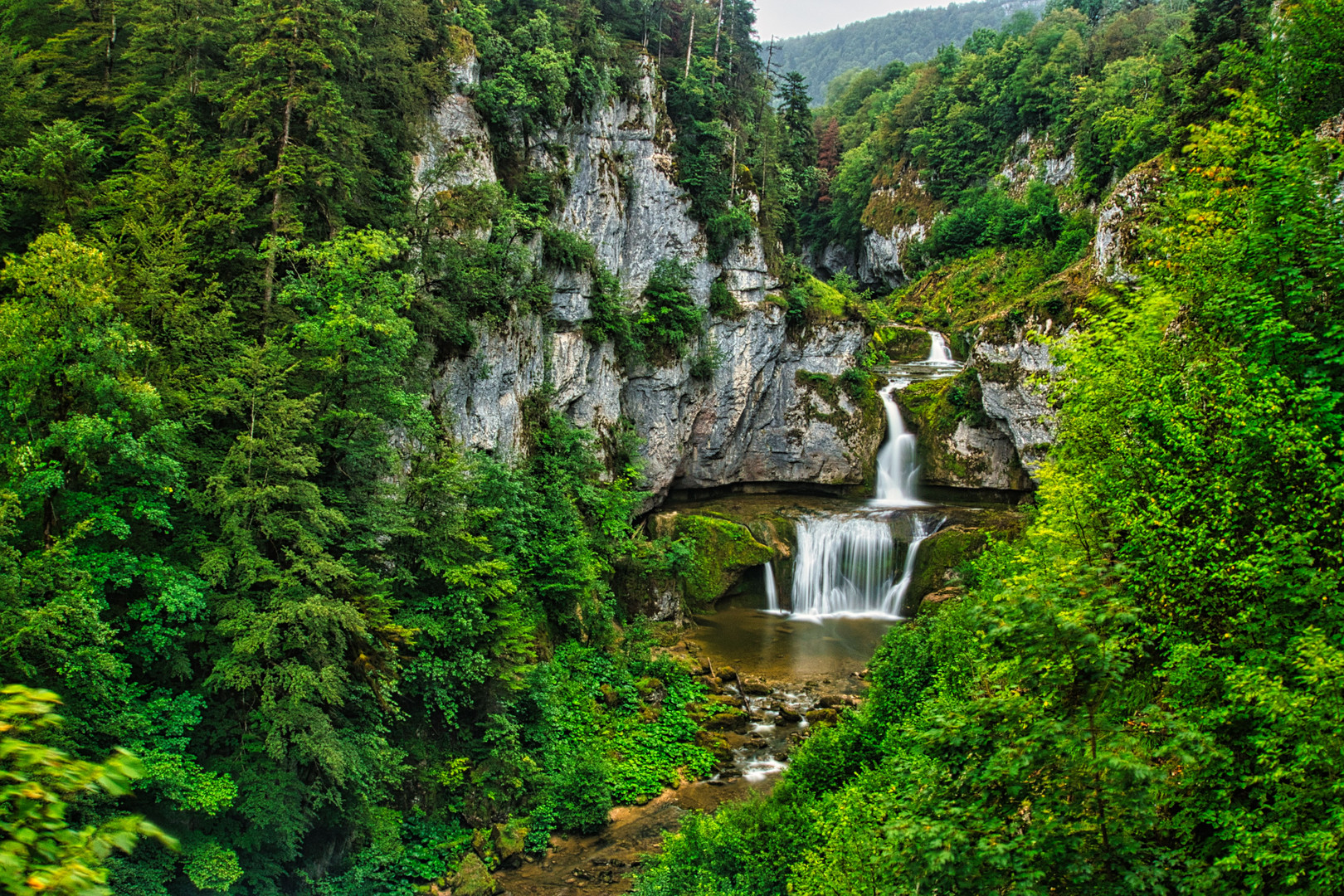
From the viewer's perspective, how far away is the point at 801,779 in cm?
1148

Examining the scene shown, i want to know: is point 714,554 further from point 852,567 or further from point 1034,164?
point 1034,164

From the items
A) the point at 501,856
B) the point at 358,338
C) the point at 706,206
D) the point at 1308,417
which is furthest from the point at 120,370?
the point at 706,206

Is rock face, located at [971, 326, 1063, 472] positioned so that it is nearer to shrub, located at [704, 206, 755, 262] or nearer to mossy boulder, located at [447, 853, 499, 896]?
shrub, located at [704, 206, 755, 262]

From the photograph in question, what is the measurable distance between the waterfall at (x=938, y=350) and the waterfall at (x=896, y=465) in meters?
4.98

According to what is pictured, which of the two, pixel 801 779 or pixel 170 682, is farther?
pixel 801 779

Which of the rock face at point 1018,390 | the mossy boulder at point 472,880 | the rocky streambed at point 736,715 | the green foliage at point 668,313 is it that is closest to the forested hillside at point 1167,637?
the rocky streambed at point 736,715

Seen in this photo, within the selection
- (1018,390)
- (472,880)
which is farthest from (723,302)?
(472,880)

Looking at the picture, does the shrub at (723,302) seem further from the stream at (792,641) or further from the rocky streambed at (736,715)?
the rocky streambed at (736,715)

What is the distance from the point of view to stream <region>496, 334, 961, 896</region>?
12930mm

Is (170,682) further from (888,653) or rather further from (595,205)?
(595,205)

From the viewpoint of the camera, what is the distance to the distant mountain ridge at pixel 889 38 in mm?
134500

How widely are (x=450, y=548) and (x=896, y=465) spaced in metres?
21.1

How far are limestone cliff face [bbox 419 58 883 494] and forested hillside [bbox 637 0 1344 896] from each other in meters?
12.3

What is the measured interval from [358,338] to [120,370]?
3287 millimetres
